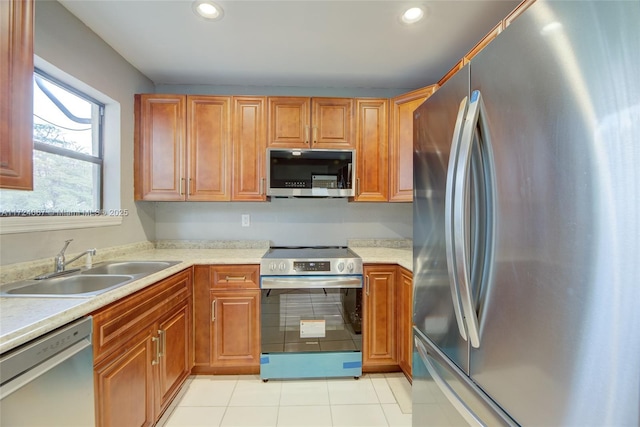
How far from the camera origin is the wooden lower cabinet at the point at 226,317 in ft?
6.63

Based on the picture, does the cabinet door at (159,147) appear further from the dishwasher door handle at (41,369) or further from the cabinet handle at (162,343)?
the dishwasher door handle at (41,369)

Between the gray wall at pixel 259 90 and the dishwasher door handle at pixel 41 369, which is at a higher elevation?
the gray wall at pixel 259 90

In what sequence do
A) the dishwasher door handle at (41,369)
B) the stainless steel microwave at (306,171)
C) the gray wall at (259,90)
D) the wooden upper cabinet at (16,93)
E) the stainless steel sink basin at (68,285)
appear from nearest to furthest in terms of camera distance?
1. the dishwasher door handle at (41,369)
2. the wooden upper cabinet at (16,93)
3. the stainless steel sink basin at (68,285)
4. the stainless steel microwave at (306,171)
5. the gray wall at (259,90)

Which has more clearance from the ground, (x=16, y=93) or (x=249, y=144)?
(x=249, y=144)

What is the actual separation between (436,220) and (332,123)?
156cm

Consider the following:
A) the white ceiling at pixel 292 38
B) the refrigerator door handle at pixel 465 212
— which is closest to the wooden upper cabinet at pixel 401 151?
the white ceiling at pixel 292 38

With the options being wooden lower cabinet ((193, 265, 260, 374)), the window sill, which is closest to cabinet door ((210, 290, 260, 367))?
wooden lower cabinet ((193, 265, 260, 374))

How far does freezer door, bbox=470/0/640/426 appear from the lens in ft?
1.57

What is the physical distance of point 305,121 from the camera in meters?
2.34

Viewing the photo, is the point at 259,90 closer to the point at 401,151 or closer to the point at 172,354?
the point at 401,151

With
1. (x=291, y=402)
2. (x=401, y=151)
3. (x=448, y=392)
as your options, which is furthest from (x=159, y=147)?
(x=448, y=392)

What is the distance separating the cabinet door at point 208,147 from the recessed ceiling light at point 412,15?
146cm

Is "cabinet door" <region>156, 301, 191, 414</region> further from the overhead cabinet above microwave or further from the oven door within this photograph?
the overhead cabinet above microwave

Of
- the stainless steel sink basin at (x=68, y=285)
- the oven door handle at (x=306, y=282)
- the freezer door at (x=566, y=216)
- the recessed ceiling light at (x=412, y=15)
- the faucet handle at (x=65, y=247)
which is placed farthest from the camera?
the oven door handle at (x=306, y=282)
